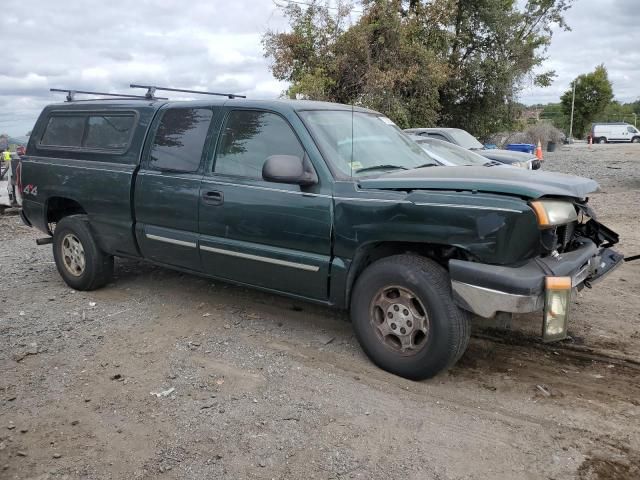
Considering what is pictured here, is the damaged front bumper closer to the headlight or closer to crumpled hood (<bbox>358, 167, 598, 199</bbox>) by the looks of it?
the headlight

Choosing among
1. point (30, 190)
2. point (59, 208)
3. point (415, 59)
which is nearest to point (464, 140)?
point (415, 59)

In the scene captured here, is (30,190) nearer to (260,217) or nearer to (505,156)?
(260,217)

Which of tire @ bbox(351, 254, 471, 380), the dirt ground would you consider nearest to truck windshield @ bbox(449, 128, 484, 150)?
the dirt ground

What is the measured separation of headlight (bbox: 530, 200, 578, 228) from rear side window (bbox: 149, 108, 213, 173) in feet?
8.99

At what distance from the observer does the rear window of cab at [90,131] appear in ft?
17.4

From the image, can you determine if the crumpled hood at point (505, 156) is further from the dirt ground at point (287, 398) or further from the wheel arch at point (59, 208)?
the wheel arch at point (59, 208)

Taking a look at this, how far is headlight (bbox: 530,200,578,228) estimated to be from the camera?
325 centimetres

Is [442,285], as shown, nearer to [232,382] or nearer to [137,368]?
[232,382]

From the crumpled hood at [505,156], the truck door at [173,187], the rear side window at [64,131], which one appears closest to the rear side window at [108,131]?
the rear side window at [64,131]

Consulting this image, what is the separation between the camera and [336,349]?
14.2 ft

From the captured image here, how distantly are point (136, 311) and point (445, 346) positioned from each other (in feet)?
10.1

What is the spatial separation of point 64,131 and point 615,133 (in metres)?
48.9

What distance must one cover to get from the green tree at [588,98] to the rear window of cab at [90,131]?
59.8 metres

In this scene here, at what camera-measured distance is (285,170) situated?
3.82m
